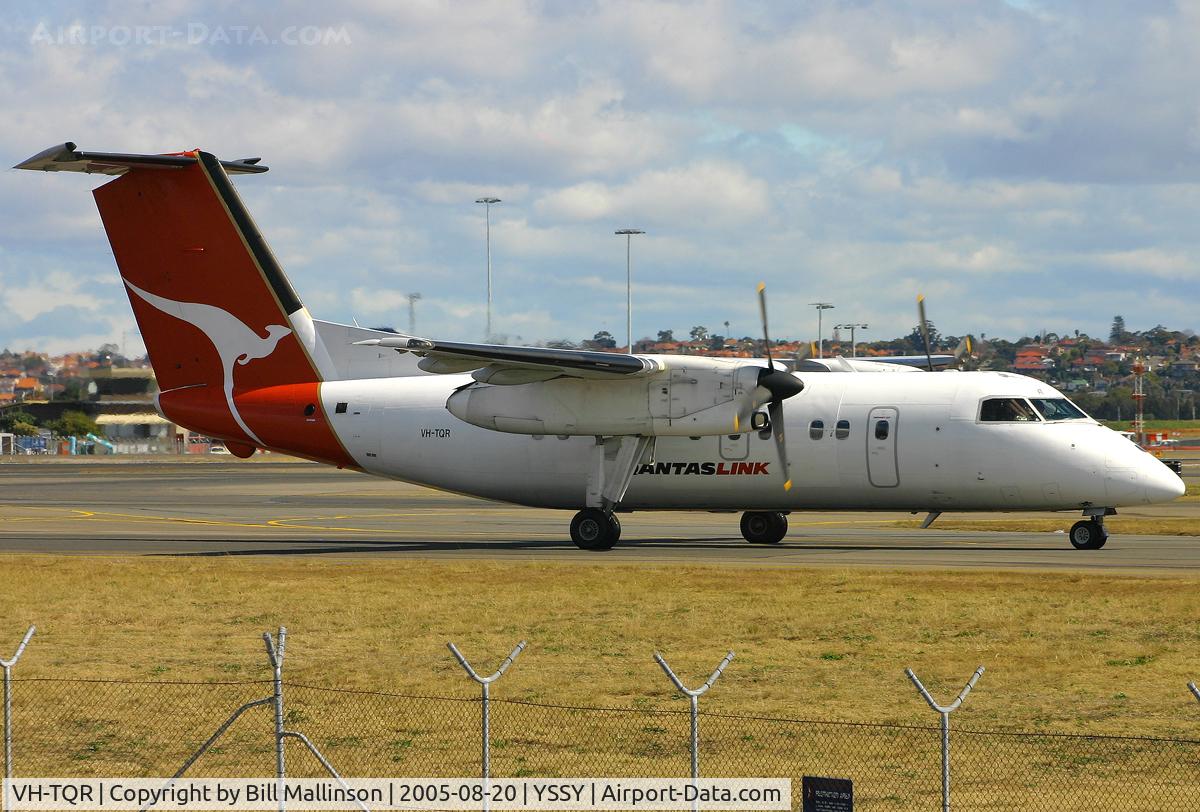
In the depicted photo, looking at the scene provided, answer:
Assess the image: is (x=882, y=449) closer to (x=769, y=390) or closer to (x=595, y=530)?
(x=769, y=390)

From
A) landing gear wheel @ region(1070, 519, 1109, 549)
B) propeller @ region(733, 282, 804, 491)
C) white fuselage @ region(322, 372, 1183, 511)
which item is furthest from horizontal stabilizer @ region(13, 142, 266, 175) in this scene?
landing gear wheel @ region(1070, 519, 1109, 549)

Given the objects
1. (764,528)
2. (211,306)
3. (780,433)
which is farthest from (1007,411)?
(211,306)

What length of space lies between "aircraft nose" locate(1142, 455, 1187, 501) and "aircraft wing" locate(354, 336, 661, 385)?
9.84 m

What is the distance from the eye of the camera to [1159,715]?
15516mm

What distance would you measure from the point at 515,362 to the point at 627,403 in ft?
9.29

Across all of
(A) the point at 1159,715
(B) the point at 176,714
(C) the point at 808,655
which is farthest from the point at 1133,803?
(B) the point at 176,714

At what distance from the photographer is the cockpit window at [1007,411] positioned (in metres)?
28.9

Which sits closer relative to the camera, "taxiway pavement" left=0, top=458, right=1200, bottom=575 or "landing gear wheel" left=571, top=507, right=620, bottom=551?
"taxiway pavement" left=0, top=458, right=1200, bottom=575

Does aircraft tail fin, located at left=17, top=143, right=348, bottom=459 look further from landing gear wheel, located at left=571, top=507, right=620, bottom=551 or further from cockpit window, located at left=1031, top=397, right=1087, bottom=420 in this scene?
cockpit window, located at left=1031, top=397, right=1087, bottom=420

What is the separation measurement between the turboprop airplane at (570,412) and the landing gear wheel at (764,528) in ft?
0.15

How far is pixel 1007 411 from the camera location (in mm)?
28938

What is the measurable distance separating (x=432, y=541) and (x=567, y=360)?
8353 millimetres

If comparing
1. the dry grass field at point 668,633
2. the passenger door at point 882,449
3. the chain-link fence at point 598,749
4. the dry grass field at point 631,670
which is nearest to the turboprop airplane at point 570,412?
the passenger door at point 882,449

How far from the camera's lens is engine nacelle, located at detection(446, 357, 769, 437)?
96.6 ft
